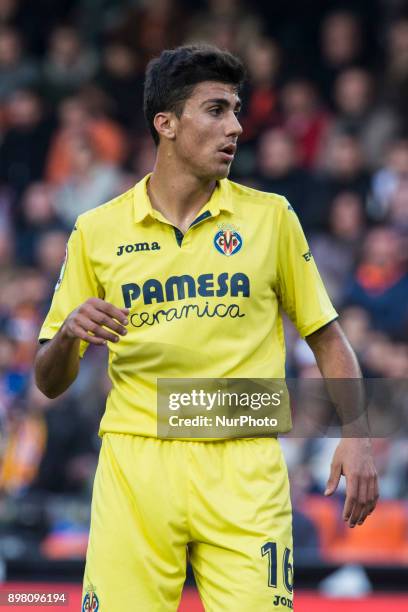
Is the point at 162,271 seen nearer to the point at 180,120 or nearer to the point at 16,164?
the point at 180,120

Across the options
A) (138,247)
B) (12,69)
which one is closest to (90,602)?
(138,247)

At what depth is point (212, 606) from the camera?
13.3 ft

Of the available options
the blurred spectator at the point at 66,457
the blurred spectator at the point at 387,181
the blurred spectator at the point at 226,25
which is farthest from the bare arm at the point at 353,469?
the blurred spectator at the point at 226,25

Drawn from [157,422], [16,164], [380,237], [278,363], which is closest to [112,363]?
[157,422]

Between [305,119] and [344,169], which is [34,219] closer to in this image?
[305,119]

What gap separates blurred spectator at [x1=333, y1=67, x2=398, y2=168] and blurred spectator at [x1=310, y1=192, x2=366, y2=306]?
0.66m

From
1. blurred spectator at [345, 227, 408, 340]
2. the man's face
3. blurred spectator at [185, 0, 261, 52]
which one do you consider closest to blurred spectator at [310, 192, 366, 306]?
blurred spectator at [345, 227, 408, 340]

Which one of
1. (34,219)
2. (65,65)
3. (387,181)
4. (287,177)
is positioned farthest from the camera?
(65,65)

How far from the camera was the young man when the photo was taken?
4.09m

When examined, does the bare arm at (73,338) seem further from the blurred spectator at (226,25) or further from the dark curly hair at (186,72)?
the blurred spectator at (226,25)

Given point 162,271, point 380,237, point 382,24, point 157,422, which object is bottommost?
point 157,422

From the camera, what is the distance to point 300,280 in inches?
171

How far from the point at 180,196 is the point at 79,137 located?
21.5ft

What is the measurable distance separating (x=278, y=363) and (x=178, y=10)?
7.86m
